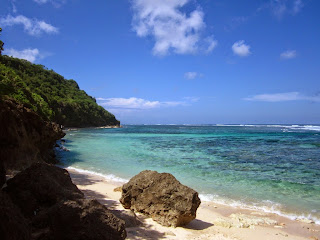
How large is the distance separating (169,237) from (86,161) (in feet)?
40.7

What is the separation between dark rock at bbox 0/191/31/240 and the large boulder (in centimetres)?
413

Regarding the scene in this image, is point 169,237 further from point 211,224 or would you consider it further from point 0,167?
point 0,167

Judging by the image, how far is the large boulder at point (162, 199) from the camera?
20.7 feet

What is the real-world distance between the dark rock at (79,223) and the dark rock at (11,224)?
717mm

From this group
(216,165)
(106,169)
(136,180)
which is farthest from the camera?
(216,165)

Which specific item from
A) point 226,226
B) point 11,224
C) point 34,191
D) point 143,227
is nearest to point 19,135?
point 34,191

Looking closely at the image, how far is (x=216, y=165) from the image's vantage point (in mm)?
15648

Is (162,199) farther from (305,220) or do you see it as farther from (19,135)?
(19,135)

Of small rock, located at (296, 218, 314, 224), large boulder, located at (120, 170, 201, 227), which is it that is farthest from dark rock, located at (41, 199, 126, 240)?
small rock, located at (296, 218, 314, 224)

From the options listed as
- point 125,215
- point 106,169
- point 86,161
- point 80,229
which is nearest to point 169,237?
point 125,215

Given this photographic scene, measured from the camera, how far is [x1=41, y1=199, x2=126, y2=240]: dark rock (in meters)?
3.50

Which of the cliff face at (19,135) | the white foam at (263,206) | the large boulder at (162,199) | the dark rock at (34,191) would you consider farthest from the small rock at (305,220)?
the cliff face at (19,135)

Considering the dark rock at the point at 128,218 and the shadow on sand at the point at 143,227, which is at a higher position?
the dark rock at the point at 128,218

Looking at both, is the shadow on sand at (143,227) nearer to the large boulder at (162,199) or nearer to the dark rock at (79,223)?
the large boulder at (162,199)
